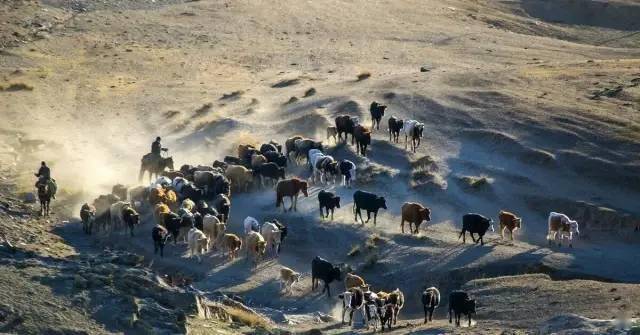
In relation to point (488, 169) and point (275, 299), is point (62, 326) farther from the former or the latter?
point (488, 169)

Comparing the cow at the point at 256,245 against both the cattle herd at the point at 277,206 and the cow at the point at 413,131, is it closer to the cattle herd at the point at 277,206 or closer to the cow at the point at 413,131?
the cattle herd at the point at 277,206

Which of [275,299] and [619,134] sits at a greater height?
[619,134]

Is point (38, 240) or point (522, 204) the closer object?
point (38, 240)

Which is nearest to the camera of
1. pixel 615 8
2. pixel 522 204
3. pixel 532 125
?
pixel 522 204

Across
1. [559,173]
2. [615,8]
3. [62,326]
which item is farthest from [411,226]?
[615,8]

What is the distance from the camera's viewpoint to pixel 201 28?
79500mm

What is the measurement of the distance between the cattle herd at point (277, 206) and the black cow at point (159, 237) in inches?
1.2

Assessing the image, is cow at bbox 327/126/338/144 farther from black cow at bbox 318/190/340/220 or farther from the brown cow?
black cow at bbox 318/190/340/220

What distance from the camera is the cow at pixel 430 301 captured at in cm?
3353

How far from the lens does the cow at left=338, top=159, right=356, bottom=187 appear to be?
148 ft

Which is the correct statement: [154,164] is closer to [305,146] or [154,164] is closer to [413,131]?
[305,146]

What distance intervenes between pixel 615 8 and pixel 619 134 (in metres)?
43.6

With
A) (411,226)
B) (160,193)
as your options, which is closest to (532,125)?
(411,226)

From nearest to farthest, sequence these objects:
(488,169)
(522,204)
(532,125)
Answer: (522,204), (488,169), (532,125)
